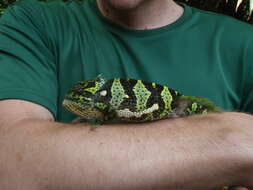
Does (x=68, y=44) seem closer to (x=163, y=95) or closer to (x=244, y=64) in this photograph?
(x=163, y=95)

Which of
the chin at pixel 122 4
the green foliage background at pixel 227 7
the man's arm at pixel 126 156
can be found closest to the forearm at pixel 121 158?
the man's arm at pixel 126 156

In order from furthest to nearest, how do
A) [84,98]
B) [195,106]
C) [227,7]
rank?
[227,7], [195,106], [84,98]

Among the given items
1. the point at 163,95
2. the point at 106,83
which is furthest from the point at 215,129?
the point at 106,83

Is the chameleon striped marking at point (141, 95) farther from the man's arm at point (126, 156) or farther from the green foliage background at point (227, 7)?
the green foliage background at point (227, 7)

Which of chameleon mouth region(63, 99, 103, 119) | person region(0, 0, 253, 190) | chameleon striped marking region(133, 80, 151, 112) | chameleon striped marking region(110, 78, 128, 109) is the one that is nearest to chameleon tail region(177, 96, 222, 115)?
person region(0, 0, 253, 190)

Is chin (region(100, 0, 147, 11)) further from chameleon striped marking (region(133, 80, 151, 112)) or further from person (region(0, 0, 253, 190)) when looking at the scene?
chameleon striped marking (region(133, 80, 151, 112))

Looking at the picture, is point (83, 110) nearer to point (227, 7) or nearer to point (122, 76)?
point (122, 76)

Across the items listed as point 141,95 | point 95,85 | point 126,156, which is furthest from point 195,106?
point 126,156

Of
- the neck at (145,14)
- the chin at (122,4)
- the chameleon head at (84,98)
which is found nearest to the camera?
the chameleon head at (84,98)

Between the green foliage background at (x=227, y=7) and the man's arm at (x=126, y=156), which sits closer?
the man's arm at (x=126, y=156)
